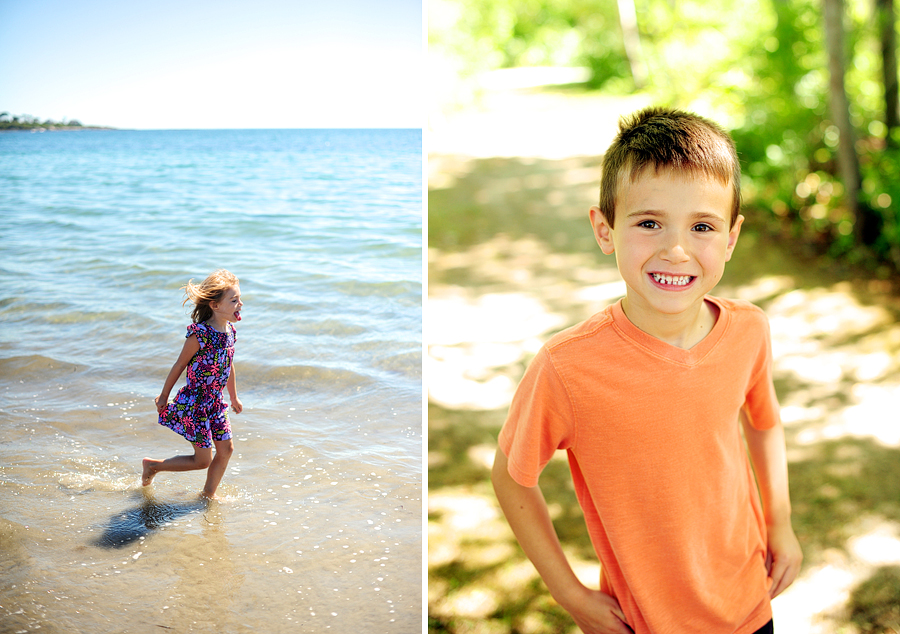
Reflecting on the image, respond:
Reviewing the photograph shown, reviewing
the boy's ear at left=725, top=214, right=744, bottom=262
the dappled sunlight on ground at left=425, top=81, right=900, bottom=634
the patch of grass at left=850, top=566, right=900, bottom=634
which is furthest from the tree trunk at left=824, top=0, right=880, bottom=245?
the boy's ear at left=725, top=214, right=744, bottom=262

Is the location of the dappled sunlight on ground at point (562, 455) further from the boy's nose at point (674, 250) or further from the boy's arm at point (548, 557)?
the boy's nose at point (674, 250)

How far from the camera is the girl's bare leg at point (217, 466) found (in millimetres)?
2857

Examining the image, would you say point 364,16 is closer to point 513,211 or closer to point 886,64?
point 513,211

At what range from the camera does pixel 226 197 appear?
29.0ft

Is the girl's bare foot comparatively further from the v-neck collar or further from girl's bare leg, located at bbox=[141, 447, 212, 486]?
the v-neck collar

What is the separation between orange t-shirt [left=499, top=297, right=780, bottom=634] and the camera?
4.38 ft

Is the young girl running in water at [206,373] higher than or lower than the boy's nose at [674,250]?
lower

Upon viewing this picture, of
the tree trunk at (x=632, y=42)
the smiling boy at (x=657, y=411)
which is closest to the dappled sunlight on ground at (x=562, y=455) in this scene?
the smiling boy at (x=657, y=411)

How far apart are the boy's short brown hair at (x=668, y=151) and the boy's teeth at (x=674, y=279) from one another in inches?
6.1

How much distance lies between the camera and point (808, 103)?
6906 millimetres

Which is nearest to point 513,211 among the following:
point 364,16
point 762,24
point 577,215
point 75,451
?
point 577,215

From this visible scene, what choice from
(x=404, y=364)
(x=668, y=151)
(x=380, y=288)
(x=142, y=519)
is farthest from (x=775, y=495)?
(x=380, y=288)

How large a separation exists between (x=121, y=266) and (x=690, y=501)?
18.1 feet

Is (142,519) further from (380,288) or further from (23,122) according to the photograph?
(23,122)
